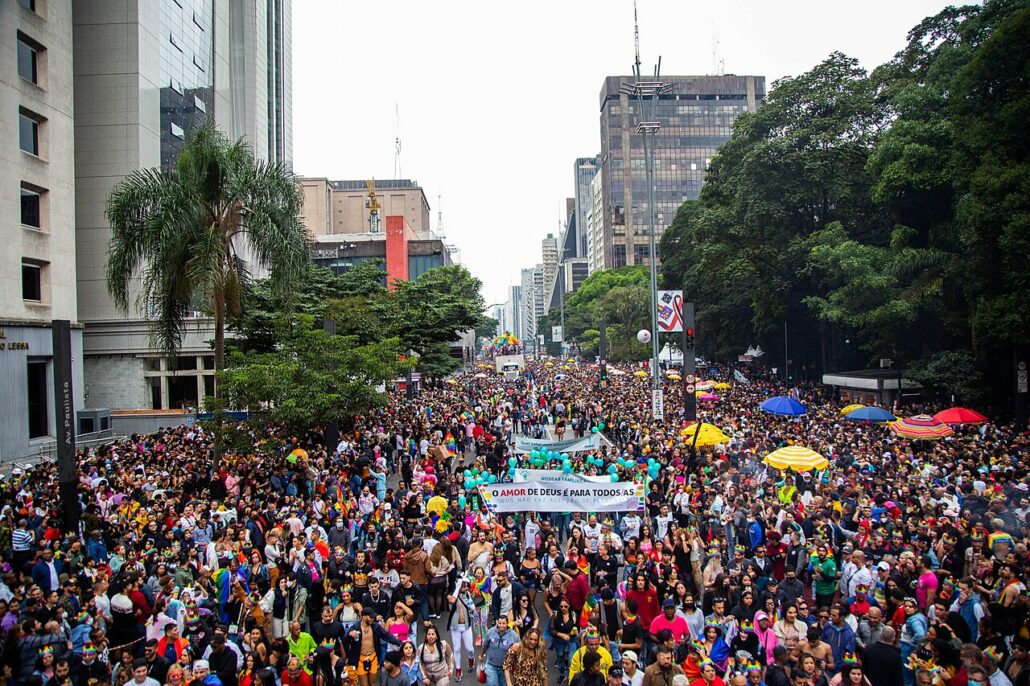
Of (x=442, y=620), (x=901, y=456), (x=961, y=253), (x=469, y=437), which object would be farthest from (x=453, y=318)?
(x=442, y=620)

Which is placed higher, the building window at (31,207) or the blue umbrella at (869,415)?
the building window at (31,207)

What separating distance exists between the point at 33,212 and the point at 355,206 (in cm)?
11171

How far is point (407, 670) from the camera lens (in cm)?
806

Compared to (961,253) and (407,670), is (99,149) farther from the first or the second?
(961,253)

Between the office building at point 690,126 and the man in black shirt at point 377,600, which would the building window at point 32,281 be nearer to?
the man in black shirt at point 377,600

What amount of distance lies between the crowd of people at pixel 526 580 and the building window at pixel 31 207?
12.1 metres

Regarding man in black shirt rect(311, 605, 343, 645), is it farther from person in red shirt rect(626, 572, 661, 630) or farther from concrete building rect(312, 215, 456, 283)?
concrete building rect(312, 215, 456, 283)

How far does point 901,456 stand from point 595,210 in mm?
144316

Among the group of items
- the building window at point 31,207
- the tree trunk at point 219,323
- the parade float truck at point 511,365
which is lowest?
the parade float truck at point 511,365

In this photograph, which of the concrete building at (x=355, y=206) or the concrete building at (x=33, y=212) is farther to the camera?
the concrete building at (x=355, y=206)

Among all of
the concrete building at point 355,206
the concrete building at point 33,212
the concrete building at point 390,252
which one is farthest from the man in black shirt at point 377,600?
the concrete building at point 355,206

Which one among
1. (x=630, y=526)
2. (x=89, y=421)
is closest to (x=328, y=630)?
(x=630, y=526)

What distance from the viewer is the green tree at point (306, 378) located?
68.6 feet

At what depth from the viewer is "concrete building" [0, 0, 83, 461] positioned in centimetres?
2531
